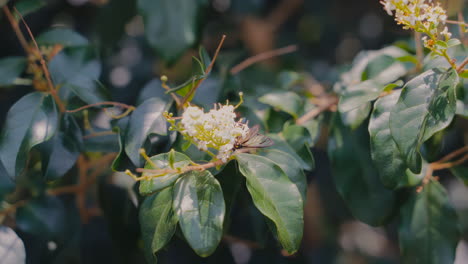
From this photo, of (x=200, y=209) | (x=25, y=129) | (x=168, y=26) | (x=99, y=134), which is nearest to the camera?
(x=200, y=209)

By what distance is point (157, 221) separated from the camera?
605 mm

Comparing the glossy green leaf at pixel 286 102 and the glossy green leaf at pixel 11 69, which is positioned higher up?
the glossy green leaf at pixel 11 69

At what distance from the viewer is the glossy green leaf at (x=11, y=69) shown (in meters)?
0.83

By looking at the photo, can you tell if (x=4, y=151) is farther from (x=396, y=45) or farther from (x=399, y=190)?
(x=396, y=45)

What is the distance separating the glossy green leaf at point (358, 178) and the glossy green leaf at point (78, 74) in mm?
428

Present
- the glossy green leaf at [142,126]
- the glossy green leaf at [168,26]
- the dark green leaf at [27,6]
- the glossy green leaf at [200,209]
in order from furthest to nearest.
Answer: the glossy green leaf at [168,26] < the dark green leaf at [27,6] < the glossy green leaf at [142,126] < the glossy green leaf at [200,209]

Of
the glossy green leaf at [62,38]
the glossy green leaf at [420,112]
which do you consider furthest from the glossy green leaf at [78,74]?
the glossy green leaf at [420,112]

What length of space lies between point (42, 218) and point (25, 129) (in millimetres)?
234

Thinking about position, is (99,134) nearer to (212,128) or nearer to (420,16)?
(212,128)

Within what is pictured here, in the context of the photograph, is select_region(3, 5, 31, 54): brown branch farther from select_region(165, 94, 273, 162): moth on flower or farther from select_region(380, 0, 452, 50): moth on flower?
select_region(380, 0, 452, 50): moth on flower

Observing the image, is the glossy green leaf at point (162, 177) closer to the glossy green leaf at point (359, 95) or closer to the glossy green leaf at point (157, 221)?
the glossy green leaf at point (157, 221)

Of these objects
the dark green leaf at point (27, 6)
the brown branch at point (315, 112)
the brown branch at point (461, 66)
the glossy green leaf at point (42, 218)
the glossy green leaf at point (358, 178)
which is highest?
the brown branch at point (461, 66)

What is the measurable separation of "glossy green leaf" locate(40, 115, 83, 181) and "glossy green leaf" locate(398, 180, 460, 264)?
57 centimetres

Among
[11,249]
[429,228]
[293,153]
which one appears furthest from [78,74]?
[429,228]
